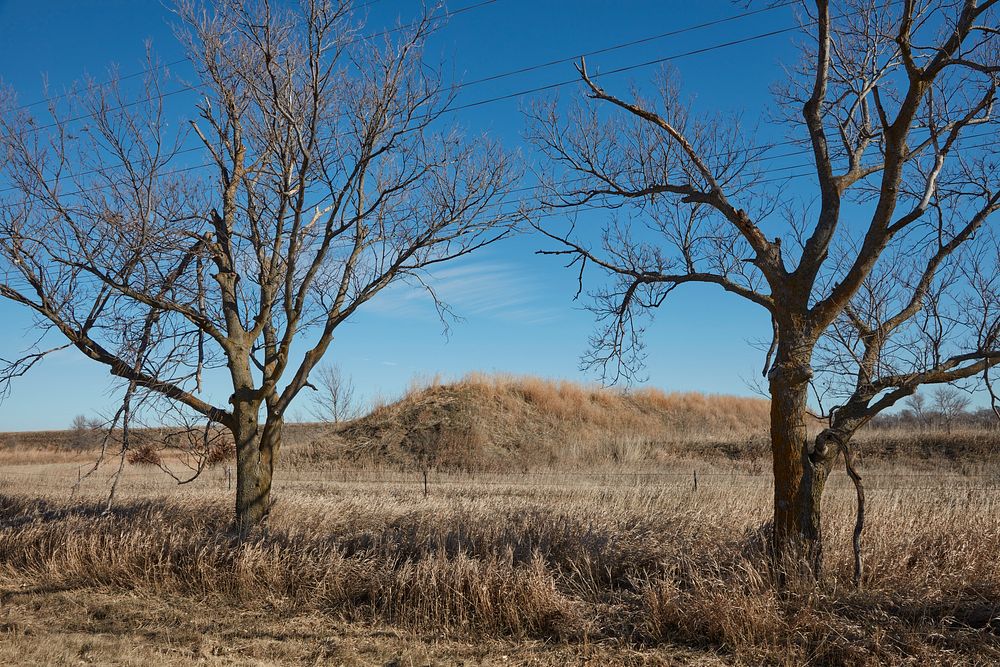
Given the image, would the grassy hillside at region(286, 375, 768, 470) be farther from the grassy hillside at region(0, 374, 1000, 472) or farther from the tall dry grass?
the tall dry grass

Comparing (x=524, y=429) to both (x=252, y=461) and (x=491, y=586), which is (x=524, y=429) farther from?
(x=491, y=586)

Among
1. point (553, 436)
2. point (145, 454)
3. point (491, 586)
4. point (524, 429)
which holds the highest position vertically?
point (145, 454)

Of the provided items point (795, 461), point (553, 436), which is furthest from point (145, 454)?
point (553, 436)

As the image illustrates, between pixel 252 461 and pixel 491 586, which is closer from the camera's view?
pixel 491 586

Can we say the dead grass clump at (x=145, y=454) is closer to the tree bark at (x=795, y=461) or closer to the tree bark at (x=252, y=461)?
the tree bark at (x=252, y=461)

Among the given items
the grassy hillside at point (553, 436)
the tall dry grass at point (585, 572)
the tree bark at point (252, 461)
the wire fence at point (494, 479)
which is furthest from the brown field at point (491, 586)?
the grassy hillside at point (553, 436)

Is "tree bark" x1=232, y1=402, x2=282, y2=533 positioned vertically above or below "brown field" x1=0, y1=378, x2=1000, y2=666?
above

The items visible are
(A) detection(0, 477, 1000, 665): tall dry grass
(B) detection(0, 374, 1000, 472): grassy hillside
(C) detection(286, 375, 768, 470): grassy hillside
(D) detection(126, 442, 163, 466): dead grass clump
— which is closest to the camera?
(A) detection(0, 477, 1000, 665): tall dry grass

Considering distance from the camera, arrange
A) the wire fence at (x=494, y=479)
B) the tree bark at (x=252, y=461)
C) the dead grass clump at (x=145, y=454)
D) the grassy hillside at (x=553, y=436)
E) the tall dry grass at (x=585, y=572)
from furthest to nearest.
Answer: the grassy hillside at (x=553, y=436) < the wire fence at (x=494, y=479) < the tree bark at (x=252, y=461) < the dead grass clump at (x=145, y=454) < the tall dry grass at (x=585, y=572)

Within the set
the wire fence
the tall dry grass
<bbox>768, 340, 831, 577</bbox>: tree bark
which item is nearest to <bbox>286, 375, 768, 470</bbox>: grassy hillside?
the wire fence

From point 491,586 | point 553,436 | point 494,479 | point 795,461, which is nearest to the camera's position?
point 795,461

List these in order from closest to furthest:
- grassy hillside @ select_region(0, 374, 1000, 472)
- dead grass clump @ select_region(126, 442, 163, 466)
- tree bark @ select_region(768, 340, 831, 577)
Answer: tree bark @ select_region(768, 340, 831, 577) < dead grass clump @ select_region(126, 442, 163, 466) < grassy hillside @ select_region(0, 374, 1000, 472)

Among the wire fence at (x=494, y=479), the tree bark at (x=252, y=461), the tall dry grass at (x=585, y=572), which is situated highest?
the tree bark at (x=252, y=461)

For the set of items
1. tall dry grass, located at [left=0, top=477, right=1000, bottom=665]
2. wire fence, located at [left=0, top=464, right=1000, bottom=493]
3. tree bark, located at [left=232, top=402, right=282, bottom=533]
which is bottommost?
wire fence, located at [left=0, top=464, right=1000, bottom=493]
